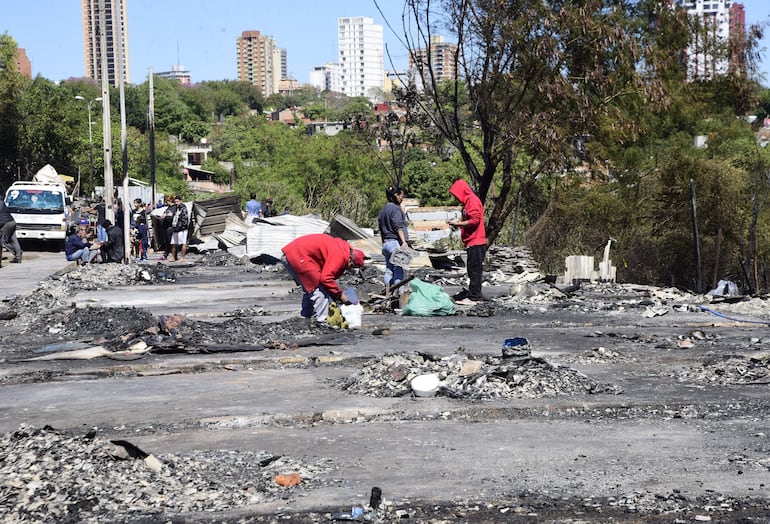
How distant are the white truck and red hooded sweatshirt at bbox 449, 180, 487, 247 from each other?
2085 cm

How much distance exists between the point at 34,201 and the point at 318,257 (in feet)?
78.7

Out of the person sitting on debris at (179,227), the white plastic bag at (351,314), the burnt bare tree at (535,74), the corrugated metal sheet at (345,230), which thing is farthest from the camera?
the person sitting on debris at (179,227)

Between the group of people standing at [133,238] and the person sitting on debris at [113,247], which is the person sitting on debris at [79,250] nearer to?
the group of people standing at [133,238]

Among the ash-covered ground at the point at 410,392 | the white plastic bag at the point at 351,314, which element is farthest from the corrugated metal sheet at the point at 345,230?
the white plastic bag at the point at 351,314

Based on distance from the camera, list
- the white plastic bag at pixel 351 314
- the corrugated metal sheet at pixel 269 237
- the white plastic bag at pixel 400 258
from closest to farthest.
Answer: the white plastic bag at pixel 351 314 → the white plastic bag at pixel 400 258 → the corrugated metal sheet at pixel 269 237

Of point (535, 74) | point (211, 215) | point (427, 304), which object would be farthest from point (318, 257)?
point (211, 215)

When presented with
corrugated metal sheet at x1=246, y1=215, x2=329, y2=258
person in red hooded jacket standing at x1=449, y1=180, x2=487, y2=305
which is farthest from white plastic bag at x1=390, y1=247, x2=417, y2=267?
corrugated metal sheet at x1=246, y1=215, x2=329, y2=258

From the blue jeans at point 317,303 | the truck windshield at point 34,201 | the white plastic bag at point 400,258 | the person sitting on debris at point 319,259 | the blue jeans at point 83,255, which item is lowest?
the blue jeans at point 83,255

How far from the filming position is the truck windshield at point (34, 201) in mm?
34688

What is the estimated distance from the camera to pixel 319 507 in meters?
6.60

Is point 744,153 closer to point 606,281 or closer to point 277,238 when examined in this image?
point 606,281

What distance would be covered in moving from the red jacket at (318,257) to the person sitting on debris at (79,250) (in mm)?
14968

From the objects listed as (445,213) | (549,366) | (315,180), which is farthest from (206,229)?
(315,180)

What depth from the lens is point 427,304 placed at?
53.7 feet
